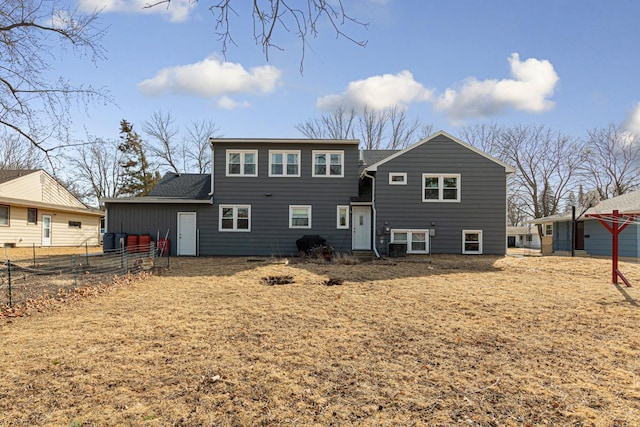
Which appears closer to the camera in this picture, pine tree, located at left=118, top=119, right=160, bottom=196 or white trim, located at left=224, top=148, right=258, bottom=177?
white trim, located at left=224, top=148, right=258, bottom=177

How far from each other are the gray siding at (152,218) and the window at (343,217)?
5.86 metres

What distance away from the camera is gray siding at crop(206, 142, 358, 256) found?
1689cm

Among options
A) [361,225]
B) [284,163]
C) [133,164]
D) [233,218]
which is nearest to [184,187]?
[233,218]

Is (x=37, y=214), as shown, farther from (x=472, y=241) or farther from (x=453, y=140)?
(x=472, y=241)

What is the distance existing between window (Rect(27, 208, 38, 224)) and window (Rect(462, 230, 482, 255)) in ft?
78.8

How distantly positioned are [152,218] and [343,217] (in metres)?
8.75

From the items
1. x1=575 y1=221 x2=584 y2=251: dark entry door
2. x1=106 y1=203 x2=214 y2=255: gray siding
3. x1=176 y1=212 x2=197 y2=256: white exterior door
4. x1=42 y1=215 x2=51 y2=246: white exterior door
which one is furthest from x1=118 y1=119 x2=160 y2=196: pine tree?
x1=575 y1=221 x2=584 y2=251: dark entry door

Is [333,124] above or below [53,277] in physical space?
above

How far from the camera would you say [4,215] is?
19.9 meters

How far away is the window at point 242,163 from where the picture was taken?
55.7ft

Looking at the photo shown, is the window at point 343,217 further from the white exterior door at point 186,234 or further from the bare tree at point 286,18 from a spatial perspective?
the bare tree at point 286,18

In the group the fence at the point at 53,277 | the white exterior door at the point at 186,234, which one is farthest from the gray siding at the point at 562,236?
the fence at the point at 53,277

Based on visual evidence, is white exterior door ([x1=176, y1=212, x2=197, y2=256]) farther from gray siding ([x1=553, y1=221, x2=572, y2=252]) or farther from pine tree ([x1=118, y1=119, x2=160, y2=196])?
gray siding ([x1=553, y1=221, x2=572, y2=252])

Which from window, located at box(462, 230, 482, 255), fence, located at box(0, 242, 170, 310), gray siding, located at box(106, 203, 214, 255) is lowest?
fence, located at box(0, 242, 170, 310)
